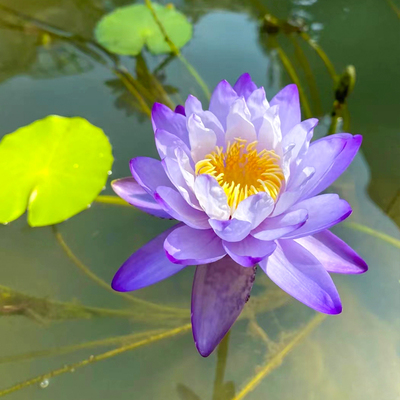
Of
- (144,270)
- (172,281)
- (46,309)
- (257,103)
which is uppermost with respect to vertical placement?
(257,103)

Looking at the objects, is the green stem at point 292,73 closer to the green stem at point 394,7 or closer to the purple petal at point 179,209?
the green stem at point 394,7

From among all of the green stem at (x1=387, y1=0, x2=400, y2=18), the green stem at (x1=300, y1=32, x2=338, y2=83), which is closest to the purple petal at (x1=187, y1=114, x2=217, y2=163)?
the green stem at (x1=300, y1=32, x2=338, y2=83)

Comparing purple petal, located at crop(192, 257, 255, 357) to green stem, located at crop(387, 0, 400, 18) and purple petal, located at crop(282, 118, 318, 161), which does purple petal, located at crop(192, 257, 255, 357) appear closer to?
purple petal, located at crop(282, 118, 318, 161)

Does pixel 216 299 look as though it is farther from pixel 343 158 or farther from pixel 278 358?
pixel 343 158

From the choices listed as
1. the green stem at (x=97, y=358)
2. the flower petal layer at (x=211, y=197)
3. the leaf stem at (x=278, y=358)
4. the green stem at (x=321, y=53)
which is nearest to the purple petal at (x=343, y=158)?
the flower petal layer at (x=211, y=197)

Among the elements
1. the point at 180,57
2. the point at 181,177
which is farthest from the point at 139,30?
the point at 181,177

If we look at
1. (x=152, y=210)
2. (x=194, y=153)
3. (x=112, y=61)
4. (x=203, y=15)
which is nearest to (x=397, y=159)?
(x=194, y=153)
